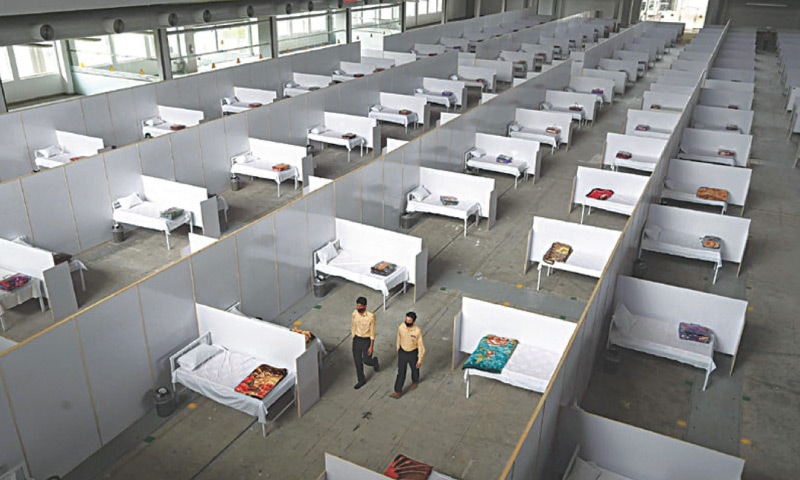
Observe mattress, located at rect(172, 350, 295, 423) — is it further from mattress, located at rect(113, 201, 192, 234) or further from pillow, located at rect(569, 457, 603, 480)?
mattress, located at rect(113, 201, 192, 234)

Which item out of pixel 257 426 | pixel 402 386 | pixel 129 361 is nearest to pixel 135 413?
pixel 129 361

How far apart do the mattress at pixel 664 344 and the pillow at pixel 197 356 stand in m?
5.13

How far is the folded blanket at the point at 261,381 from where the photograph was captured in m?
7.23

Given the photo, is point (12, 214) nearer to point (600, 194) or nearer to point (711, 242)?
point (600, 194)

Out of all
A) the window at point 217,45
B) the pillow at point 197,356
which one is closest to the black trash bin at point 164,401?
the pillow at point 197,356

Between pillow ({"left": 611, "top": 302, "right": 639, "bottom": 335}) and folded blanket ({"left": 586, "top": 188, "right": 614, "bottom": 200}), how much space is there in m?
4.37

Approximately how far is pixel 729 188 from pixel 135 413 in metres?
11.9

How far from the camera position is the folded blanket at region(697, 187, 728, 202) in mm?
12863

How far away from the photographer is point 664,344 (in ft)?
27.5

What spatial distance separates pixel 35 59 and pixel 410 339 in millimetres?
19598

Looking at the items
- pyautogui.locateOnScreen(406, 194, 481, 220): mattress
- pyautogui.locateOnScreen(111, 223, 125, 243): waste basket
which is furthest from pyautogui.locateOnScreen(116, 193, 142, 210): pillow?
pyautogui.locateOnScreen(406, 194, 481, 220): mattress

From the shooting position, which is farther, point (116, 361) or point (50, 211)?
point (50, 211)

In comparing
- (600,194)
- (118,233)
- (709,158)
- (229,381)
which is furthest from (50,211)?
(709,158)

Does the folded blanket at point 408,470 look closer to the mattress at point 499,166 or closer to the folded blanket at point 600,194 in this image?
the folded blanket at point 600,194
